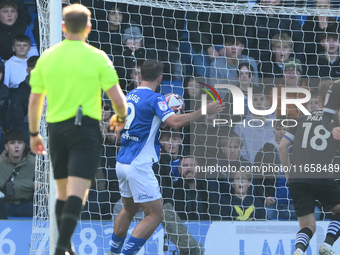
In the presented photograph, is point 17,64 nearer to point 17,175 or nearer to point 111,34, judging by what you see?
point 111,34

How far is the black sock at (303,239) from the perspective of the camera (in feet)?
22.7

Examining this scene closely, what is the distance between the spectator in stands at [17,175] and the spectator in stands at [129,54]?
1.40 metres

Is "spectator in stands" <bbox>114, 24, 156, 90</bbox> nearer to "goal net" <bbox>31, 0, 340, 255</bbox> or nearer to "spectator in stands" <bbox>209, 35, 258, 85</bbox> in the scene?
"goal net" <bbox>31, 0, 340, 255</bbox>

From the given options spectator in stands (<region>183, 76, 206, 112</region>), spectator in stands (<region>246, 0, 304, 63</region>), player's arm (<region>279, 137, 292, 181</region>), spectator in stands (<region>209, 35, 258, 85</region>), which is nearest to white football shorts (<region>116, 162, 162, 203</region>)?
player's arm (<region>279, 137, 292, 181</region>)

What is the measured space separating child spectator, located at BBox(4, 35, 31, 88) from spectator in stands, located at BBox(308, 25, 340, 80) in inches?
143

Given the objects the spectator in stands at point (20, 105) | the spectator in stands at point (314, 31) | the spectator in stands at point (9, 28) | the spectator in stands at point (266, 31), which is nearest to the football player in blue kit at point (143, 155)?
the spectator in stands at point (20, 105)

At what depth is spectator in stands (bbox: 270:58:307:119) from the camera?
365 inches

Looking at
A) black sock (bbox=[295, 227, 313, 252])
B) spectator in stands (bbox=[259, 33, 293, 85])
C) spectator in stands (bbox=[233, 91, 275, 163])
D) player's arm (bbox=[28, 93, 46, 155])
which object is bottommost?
black sock (bbox=[295, 227, 313, 252])

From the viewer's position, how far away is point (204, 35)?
9.51 metres

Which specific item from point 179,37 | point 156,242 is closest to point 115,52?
point 179,37

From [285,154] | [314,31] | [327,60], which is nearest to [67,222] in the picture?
[285,154]

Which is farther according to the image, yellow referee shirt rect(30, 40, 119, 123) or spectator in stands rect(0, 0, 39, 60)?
spectator in stands rect(0, 0, 39, 60)

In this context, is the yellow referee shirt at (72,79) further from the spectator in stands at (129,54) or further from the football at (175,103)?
the spectator in stands at (129,54)

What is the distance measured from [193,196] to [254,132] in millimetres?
1248
